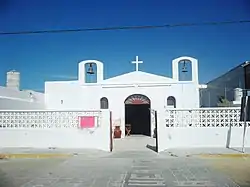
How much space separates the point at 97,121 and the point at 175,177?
6664mm

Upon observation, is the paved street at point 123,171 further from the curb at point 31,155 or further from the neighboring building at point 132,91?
the neighboring building at point 132,91

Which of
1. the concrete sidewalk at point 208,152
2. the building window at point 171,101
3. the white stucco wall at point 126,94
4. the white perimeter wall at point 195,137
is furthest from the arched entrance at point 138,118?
the concrete sidewalk at point 208,152

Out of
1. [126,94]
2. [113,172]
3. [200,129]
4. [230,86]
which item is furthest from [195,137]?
[230,86]

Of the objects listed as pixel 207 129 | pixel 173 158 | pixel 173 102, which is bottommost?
pixel 173 158

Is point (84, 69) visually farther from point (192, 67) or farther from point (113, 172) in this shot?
point (113, 172)

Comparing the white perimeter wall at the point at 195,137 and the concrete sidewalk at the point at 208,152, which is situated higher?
the white perimeter wall at the point at 195,137

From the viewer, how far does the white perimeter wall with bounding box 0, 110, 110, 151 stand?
14656 millimetres

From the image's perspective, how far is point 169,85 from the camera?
24219 millimetres

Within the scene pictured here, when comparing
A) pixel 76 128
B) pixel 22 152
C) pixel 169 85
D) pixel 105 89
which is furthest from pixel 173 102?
pixel 22 152

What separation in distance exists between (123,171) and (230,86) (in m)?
16.8

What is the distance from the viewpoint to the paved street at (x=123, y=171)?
7953 mm

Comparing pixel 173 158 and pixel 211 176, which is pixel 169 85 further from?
pixel 211 176

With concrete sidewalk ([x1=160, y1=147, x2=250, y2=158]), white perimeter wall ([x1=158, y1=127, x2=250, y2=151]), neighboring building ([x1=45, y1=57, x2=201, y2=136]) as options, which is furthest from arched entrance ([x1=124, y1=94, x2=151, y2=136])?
concrete sidewalk ([x1=160, y1=147, x2=250, y2=158])

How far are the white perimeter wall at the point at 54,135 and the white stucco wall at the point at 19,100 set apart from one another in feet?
20.3
